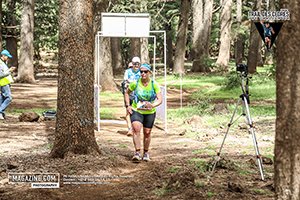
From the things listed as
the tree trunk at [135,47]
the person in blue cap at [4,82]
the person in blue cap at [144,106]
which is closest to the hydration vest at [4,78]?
the person in blue cap at [4,82]

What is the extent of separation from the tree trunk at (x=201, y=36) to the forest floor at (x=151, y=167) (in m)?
24.9

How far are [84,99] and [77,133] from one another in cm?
57

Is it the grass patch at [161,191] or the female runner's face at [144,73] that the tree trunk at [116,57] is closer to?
the female runner's face at [144,73]

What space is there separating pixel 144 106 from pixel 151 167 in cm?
118

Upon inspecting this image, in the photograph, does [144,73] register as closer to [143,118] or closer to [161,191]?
[143,118]

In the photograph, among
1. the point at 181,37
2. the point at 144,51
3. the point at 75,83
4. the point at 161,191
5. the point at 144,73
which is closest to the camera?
the point at 161,191

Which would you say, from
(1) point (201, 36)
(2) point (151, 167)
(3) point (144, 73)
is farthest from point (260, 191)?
(1) point (201, 36)

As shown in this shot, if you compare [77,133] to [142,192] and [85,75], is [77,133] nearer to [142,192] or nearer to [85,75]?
[85,75]

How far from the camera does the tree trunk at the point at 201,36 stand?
39000 millimetres

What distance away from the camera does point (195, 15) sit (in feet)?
132

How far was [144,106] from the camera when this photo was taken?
10.1 metres

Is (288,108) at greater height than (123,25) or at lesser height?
lesser

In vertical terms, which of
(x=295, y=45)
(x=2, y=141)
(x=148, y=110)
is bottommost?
(x=2, y=141)

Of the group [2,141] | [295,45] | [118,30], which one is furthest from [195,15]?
[295,45]
